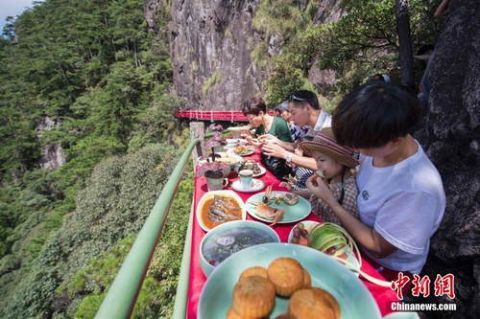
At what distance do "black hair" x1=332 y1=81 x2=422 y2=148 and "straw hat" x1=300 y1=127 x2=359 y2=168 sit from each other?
0.35m

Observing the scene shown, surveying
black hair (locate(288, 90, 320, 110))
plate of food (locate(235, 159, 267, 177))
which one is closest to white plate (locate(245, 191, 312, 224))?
plate of food (locate(235, 159, 267, 177))

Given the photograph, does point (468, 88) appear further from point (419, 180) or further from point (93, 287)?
point (93, 287)

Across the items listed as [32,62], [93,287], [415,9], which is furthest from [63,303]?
[32,62]

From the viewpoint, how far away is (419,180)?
47.2 inches

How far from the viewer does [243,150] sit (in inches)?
128

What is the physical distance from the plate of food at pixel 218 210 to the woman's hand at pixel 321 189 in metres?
0.49

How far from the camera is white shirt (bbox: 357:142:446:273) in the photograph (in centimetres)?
117

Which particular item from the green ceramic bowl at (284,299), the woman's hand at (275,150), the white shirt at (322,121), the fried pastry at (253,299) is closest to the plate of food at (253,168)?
the woman's hand at (275,150)

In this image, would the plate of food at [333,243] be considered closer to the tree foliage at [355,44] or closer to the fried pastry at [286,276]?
the fried pastry at [286,276]

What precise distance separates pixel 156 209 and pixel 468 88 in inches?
141

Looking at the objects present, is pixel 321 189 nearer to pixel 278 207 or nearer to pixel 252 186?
pixel 278 207

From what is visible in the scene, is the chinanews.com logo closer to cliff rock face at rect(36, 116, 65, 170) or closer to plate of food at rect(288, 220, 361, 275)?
plate of food at rect(288, 220, 361, 275)

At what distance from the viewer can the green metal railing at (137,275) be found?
706 mm

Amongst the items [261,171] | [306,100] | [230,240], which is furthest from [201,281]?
[306,100]
